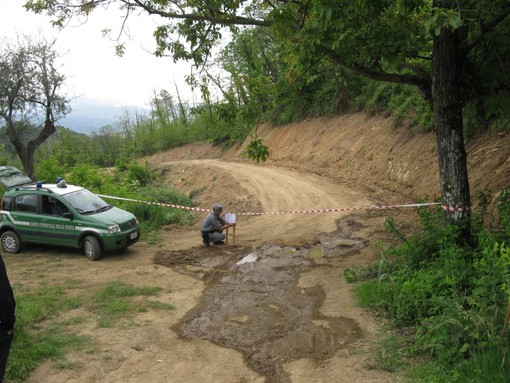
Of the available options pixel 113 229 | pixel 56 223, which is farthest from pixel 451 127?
pixel 56 223

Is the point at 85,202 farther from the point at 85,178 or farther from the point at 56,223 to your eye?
the point at 85,178

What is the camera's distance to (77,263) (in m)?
10.7

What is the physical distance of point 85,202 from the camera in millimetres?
11594

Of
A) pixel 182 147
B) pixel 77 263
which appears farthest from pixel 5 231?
pixel 182 147

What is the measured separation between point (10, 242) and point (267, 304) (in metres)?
7.86

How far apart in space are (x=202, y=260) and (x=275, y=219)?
3982 mm

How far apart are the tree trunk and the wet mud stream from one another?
9.13 feet

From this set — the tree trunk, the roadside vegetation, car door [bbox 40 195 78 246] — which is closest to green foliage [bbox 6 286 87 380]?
the roadside vegetation

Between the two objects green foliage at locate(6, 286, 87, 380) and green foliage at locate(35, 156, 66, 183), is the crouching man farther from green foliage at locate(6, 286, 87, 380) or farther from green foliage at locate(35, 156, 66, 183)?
green foliage at locate(35, 156, 66, 183)

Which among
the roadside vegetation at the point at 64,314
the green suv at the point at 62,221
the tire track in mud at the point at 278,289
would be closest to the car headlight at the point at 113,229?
the green suv at the point at 62,221

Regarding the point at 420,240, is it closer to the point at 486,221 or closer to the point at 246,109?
the point at 486,221

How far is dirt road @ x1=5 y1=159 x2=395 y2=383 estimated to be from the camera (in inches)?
210

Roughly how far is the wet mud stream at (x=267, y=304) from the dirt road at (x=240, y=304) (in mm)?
18

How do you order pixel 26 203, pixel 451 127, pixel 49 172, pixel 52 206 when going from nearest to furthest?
pixel 451 127
pixel 52 206
pixel 26 203
pixel 49 172
